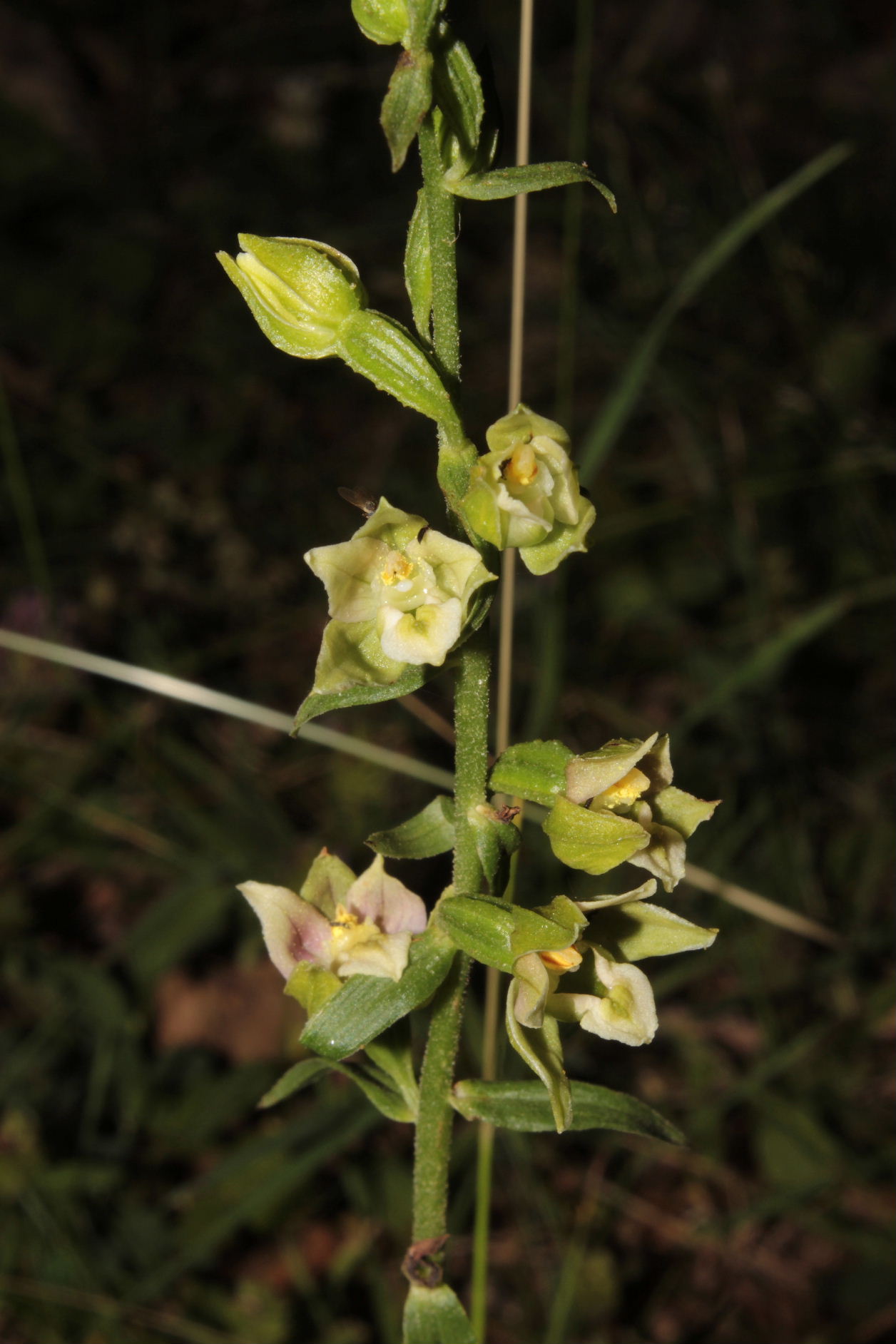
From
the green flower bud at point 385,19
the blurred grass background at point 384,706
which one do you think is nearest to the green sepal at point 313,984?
the blurred grass background at point 384,706

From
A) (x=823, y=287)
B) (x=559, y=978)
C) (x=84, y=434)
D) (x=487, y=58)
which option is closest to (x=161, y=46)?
(x=84, y=434)

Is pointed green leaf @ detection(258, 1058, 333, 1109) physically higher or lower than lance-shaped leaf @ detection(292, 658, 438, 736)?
lower

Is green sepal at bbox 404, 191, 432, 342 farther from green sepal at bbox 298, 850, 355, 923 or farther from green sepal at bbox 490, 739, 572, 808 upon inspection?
green sepal at bbox 298, 850, 355, 923

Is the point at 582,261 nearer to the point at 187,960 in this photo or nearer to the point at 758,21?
the point at 187,960

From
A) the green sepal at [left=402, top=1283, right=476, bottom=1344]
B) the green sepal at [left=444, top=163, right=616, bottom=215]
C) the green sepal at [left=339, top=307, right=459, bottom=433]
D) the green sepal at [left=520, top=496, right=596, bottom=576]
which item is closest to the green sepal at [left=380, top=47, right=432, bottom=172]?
the green sepal at [left=444, top=163, right=616, bottom=215]

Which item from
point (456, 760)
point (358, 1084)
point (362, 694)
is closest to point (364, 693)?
Answer: point (362, 694)

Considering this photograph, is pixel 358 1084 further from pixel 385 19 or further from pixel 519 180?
pixel 385 19

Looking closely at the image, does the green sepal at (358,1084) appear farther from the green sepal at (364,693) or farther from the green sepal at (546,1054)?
the green sepal at (364,693)
